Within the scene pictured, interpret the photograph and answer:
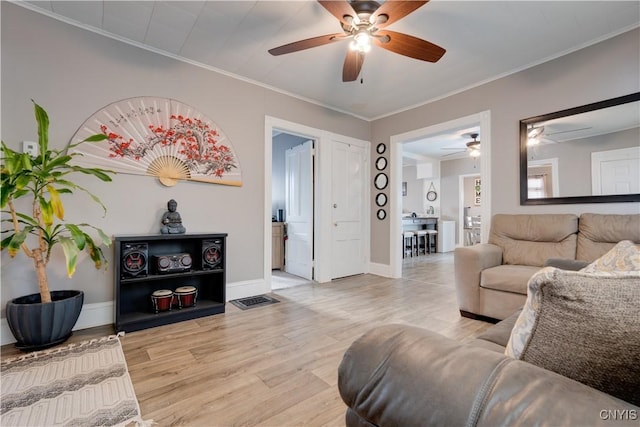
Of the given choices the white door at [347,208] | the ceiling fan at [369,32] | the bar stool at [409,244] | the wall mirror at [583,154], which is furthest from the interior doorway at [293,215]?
the bar stool at [409,244]

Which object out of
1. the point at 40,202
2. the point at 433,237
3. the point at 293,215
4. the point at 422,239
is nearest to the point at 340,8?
the point at 40,202

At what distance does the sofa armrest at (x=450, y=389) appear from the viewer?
45cm

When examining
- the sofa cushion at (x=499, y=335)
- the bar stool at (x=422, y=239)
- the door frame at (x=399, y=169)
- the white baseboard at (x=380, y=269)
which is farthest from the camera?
the bar stool at (x=422, y=239)

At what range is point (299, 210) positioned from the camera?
4492 millimetres

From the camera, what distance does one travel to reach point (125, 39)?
2.58 meters

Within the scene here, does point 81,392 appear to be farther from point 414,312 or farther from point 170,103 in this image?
point 414,312

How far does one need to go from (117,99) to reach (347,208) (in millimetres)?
3104

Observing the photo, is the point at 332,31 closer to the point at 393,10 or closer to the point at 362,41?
the point at 362,41

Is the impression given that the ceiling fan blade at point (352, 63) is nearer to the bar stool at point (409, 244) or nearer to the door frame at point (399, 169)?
the door frame at point (399, 169)

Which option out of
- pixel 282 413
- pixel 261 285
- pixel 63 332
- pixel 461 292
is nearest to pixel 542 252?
pixel 461 292

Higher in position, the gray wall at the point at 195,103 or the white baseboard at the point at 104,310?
the gray wall at the point at 195,103

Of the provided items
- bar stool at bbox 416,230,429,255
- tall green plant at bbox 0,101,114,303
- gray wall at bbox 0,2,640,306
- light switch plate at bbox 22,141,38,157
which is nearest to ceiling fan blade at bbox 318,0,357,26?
gray wall at bbox 0,2,640,306

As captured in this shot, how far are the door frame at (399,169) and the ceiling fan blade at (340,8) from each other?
2292 millimetres

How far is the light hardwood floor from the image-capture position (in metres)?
1.42
